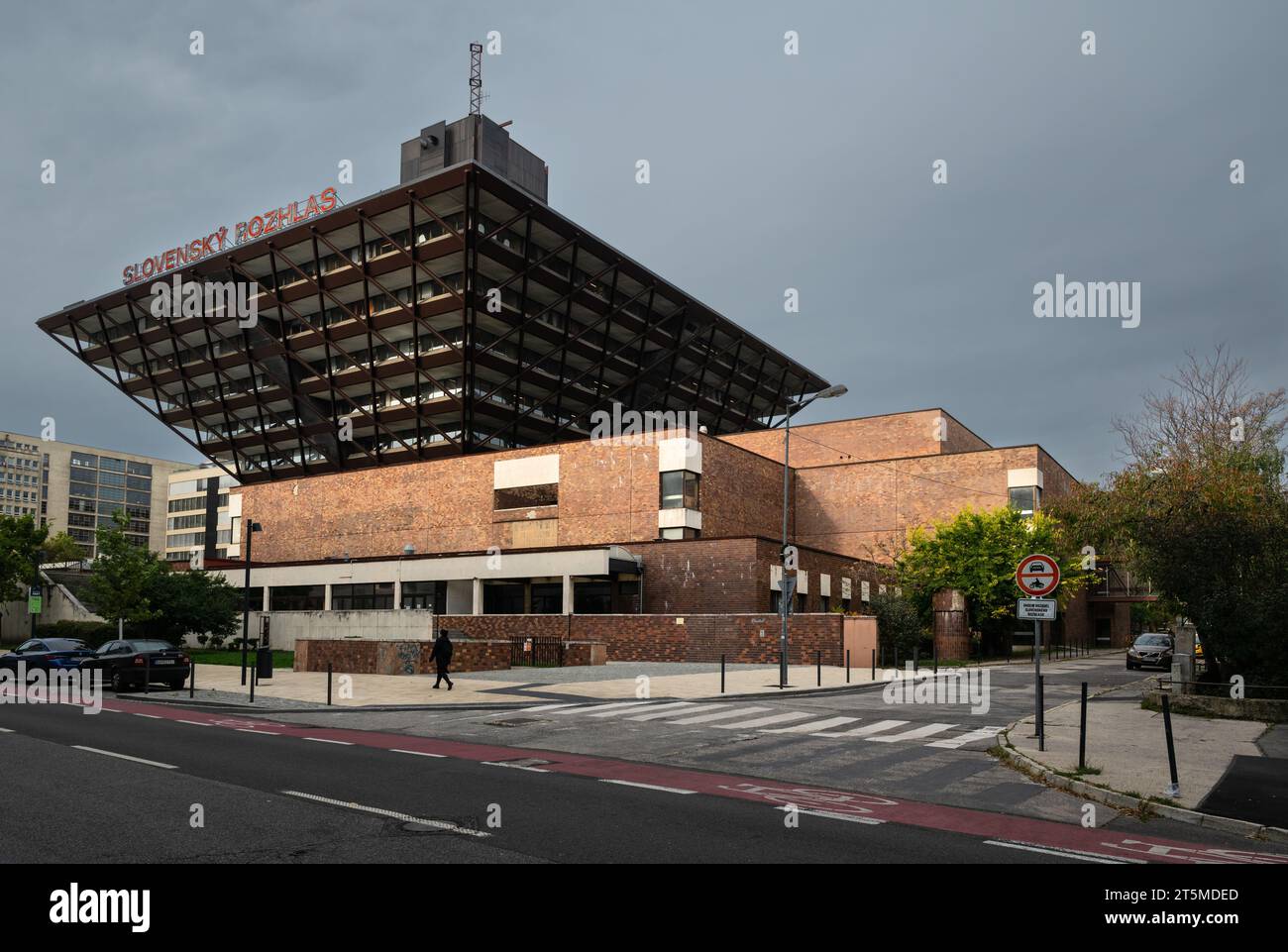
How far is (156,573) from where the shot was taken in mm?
43250

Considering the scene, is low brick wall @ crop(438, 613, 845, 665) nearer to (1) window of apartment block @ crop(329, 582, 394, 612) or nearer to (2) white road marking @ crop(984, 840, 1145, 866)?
(1) window of apartment block @ crop(329, 582, 394, 612)

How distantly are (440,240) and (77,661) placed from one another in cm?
3637

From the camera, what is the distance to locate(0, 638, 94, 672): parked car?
30.5 metres

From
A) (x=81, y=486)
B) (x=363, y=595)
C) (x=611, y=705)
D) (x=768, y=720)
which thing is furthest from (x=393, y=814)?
(x=81, y=486)

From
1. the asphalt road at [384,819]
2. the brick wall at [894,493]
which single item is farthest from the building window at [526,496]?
the asphalt road at [384,819]

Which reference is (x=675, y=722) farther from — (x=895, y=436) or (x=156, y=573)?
(x=895, y=436)

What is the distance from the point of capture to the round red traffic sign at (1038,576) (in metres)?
14.8

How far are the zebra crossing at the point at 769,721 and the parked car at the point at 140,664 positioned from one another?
11717 mm

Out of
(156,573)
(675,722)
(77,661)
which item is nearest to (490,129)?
(156,573)

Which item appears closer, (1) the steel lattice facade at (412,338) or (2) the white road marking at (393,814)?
(2) the white road marking at (393,814)

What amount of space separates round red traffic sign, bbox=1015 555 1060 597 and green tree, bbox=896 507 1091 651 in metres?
35.6

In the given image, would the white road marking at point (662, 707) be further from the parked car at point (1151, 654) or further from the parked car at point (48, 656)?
the parked car at point (1151, 654)

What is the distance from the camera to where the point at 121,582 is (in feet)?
136

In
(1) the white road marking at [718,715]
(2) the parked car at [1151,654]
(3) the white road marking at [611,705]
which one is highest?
(1) the white road marking at [718,715]
